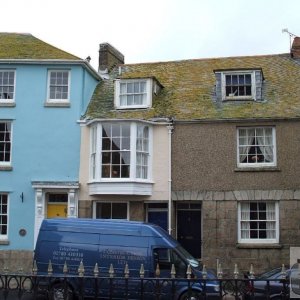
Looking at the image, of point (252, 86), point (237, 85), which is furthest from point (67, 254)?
point (252, 86)

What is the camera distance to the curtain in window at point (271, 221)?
21.2 meters

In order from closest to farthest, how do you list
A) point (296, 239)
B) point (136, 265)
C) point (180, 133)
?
1. point (136, 265)
2. point (296, 239)
3. point (180, 133)

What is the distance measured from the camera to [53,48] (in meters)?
24.3

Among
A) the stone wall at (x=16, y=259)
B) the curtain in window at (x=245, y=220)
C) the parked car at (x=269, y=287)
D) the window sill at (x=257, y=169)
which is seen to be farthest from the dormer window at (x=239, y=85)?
the stone wall at (x=16, y=259)

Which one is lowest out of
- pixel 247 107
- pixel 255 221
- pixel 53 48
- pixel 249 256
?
pixel 249 256

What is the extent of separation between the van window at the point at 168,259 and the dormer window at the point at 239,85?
9.49 metres

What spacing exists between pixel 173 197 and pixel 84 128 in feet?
15.7

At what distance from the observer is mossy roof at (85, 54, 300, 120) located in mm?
22047

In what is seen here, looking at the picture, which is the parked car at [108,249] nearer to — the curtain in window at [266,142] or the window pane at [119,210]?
the window pane at [119,210]

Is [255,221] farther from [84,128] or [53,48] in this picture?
[53,48]

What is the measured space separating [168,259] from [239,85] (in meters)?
10.3

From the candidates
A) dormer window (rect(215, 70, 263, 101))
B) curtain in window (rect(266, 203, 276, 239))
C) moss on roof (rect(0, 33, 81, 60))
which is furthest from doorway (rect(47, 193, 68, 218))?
curtain in window (rect(266, 203, 276, 239))

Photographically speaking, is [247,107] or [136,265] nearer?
[136,265]

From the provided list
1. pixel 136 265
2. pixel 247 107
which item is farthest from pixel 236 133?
pixel 136 265
